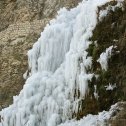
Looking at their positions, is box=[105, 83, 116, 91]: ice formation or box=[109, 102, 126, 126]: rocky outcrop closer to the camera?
box=[109, 102, 126, 126]: rocky outcrop

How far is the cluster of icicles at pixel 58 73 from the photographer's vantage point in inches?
430

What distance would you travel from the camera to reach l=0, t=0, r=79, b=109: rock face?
16398mm

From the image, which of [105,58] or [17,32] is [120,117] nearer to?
[105,58]

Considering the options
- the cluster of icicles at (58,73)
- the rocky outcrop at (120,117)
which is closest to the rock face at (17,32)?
the cluster of icicles at (58,73)

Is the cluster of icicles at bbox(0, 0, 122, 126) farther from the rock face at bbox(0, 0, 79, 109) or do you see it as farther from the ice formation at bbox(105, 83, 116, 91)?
the rock face at bbox(0, 0, 79, 109)

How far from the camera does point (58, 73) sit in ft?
38.4

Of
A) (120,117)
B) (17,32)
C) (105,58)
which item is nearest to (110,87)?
(105,58)

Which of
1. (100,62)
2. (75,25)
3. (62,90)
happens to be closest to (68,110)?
(62,90)

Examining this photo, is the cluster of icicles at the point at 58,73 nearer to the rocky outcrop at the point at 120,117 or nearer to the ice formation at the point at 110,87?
the ice formation at the point at 110,87

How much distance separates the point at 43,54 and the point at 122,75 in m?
3.13

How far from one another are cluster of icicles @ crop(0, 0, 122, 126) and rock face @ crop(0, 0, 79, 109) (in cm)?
341

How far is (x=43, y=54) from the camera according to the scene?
1272 cm

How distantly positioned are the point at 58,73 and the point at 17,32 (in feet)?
23.8

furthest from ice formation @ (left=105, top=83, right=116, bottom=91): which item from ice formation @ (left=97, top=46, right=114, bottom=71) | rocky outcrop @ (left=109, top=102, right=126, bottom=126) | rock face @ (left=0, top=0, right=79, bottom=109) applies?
rock face @ (left=0, top=0, right=79, bottom=109)
